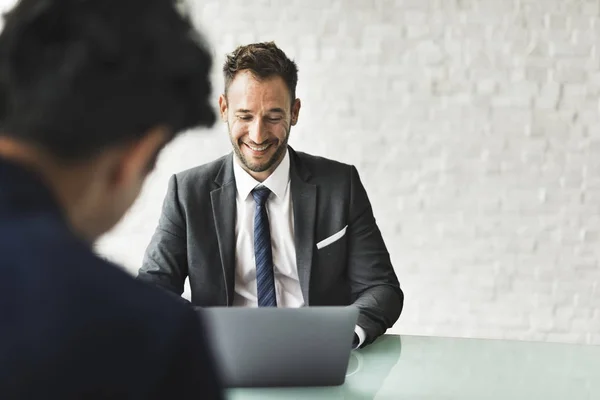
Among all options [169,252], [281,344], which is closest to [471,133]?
[169,252]

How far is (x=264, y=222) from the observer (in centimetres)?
270

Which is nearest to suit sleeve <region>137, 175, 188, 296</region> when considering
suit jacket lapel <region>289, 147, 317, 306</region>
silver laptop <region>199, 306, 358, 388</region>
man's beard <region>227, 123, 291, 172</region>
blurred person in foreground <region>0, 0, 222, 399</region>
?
man's beard <region>227, 123, 291, 172</region>

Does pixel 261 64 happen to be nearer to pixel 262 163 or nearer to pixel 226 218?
pixel 262 163

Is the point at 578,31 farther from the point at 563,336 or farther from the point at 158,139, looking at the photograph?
the point at 158,139

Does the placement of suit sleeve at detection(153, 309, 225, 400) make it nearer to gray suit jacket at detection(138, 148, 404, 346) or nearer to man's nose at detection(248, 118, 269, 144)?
gray suit jacket at detection(138, 148, 404, 346)

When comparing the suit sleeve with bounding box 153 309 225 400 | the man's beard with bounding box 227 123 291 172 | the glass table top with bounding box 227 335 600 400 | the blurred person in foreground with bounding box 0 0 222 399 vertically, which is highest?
the blurred person in foreground with bounding box 0 0 222 399

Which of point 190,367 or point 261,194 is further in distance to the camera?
point 261,194

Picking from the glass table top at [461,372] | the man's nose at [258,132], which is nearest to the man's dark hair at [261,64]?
the man's nose at [258,132]

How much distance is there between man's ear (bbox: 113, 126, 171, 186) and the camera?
0.80 metres

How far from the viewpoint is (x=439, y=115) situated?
4242mm

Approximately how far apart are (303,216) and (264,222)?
5.0 inches

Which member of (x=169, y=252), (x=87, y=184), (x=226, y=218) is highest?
(x=87, y=184)

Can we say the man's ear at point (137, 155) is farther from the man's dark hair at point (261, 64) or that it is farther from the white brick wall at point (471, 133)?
the white brick wall at point (471, 133)

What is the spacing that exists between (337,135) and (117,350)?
3.67 metres
